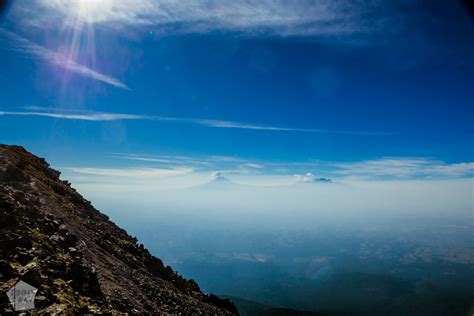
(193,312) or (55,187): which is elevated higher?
(55,187)

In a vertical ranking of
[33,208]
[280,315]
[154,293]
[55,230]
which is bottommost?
[280,315]

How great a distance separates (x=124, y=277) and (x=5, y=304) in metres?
13.9

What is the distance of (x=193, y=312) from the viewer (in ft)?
90.9

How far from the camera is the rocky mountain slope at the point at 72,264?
14719 millimetres

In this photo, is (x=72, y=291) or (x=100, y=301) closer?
(x=72, y=291)

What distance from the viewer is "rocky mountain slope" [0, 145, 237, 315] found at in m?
14.7

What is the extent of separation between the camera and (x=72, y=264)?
729 inches

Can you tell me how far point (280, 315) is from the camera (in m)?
83.2

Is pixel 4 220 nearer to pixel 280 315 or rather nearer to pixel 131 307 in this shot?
pixel 131 307


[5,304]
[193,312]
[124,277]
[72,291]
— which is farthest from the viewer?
[193,312]

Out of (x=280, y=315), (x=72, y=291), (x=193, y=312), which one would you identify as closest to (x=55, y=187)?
(x=193, y=312)

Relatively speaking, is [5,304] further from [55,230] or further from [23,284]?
[55,230]

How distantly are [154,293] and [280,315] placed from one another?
6824cm

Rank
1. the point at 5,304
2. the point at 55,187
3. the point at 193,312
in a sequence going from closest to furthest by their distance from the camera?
the point at 5,304 < the point at 193,312 < the point at 55,187
